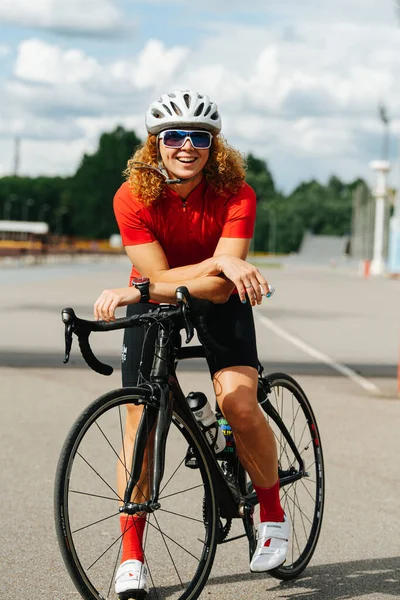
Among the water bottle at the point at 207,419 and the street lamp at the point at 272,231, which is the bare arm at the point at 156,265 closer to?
the water bottle at the point at 207,419

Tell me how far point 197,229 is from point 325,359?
34.2 ft

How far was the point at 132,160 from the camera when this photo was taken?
14.0ft

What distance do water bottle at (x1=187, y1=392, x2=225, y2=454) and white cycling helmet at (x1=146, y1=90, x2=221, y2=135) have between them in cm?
94

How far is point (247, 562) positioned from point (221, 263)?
154 cm

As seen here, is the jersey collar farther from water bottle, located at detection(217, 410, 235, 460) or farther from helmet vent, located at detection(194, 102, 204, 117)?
water bottle, located at detection(217, 410, 235, 460)

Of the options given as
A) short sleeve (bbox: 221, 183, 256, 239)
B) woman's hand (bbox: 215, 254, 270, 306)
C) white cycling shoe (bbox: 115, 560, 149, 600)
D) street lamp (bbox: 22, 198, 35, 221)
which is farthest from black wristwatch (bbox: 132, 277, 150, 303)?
street lamp (bbox: 22, 198, 35, 221)

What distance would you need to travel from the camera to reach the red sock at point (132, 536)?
4.06 m

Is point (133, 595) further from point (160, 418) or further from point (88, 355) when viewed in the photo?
point (88, 355)

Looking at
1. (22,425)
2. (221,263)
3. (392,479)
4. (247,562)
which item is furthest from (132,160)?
(22,425)

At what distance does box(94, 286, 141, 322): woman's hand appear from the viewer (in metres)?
3.87

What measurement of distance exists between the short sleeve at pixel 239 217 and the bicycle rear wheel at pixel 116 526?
652 mm

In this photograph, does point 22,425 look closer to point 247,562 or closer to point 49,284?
point 247,562

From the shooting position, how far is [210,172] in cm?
432

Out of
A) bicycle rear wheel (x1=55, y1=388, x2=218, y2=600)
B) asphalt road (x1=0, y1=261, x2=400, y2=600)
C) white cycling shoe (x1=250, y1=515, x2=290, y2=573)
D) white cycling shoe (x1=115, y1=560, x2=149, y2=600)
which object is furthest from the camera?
asphalt road (x1=0, y1=261, x2=400, y2=600)
